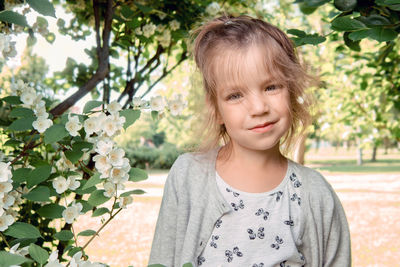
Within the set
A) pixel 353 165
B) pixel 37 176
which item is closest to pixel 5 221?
pixel 37 176

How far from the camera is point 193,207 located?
1.56 metres

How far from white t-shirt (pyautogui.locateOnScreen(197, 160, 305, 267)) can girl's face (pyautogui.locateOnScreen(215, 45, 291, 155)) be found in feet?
0.66

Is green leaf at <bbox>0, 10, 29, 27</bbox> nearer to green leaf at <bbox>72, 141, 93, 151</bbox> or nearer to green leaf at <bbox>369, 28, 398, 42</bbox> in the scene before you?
green leaf at <bbox>72, 141, 93, 151</bbox>

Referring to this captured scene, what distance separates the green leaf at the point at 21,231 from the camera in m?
1.14

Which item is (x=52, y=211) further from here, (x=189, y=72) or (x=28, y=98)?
(x=189, y=72)

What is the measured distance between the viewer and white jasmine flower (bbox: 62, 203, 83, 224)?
135 centimetres

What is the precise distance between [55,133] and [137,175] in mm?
262

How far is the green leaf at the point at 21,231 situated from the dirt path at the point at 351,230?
2149 millimetres

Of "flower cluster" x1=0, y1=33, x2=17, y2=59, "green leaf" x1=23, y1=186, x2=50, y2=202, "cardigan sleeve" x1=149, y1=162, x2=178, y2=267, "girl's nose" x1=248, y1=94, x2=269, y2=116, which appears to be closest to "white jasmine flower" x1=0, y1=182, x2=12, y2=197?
"green leaf" x1=23, y1=186, x2=50, y2=202

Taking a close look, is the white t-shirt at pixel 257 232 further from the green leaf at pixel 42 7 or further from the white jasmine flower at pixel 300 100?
the green leaf at pixel 42 7

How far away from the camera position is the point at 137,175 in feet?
3.83

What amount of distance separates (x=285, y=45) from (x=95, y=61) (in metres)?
1.27

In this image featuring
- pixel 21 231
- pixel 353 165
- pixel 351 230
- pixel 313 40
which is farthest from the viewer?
pixel 353 165

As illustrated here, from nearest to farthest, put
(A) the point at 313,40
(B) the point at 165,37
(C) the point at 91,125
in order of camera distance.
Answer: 1. (C) the point at 91,125
2. (A) the point at 313,40
3. (B) the point at 165,37
